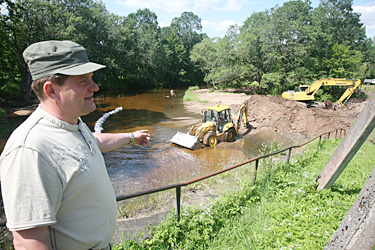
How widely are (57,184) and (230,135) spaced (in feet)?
41.3

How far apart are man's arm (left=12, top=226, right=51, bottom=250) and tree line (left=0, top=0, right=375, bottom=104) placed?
17747 mm

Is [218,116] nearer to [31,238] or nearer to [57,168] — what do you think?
[57,168]

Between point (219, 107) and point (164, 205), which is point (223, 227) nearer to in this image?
point (164, 205)

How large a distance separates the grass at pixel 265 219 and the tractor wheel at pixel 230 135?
7784mm

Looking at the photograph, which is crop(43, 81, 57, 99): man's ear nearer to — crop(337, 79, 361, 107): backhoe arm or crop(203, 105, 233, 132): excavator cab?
crop(203, 105, 233, 132): excavator cab

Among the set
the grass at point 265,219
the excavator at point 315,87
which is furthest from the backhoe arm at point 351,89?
the grass at point 265,219

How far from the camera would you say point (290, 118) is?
688 inches

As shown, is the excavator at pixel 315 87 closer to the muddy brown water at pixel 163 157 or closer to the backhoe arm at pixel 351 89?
the backhoe arm at pixel 351 89

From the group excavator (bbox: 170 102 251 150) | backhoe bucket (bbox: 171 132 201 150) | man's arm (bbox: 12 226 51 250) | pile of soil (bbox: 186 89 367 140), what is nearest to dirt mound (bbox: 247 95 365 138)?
pile of soil (bbox: 186 89 367 140)

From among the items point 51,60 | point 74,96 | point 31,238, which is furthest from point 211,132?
point 31,238

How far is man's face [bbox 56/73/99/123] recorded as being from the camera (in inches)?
54.4

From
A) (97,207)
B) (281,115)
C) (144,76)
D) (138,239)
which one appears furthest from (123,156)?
(144,76)

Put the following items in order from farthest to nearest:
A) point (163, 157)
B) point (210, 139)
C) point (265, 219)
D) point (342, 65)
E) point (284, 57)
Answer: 1. point (342, 65)
2. point (284, 57)
3. point (210, 139)
4. point (163, 157)
5. point (265, 219)

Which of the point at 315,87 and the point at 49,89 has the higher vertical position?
the point at 49,89
